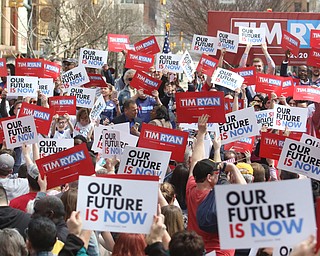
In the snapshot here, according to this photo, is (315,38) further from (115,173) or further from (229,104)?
(115,173)

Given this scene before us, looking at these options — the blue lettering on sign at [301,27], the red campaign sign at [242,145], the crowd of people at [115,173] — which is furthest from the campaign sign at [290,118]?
the blue lettering on sign at [301,27]

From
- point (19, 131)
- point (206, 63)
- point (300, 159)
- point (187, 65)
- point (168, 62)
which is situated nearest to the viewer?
point (300, 159)

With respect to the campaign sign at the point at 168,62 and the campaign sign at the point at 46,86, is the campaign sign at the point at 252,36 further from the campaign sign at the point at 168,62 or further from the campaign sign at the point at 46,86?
the campaign sign at the point at 46,86

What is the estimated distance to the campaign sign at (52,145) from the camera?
1140 centimetres

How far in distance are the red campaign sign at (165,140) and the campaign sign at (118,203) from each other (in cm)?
420

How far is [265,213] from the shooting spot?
5.68 metres

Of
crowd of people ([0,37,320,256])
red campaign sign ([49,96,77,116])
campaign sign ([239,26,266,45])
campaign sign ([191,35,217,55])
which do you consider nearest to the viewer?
crowd of people ([0,37,320,256])

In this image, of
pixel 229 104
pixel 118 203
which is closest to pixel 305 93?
pixel 229 104

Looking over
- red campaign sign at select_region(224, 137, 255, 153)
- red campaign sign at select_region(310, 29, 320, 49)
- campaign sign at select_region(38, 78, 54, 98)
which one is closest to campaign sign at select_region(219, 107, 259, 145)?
red campaign sign at select_region(224, 137, 255, 153)

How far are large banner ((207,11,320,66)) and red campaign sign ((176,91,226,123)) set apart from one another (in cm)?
1311

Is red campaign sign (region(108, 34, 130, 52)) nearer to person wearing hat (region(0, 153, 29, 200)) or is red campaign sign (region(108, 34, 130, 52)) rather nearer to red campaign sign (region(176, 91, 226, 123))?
red campaign sign (region(176, 91, 226, 123))

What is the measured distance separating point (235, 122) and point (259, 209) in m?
5.93

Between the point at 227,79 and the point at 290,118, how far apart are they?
92.3 inches

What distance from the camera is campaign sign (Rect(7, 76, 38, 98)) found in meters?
15.5
